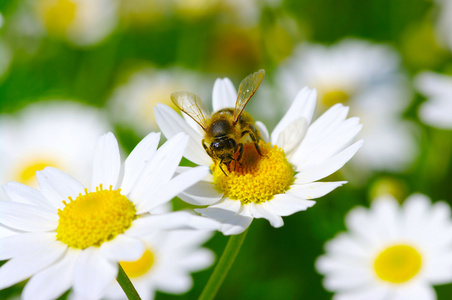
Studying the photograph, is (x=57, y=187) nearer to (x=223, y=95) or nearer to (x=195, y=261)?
(x=223, y=95)

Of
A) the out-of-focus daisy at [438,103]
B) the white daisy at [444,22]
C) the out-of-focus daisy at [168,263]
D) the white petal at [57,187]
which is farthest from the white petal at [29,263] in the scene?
the white daisy at [444,22]

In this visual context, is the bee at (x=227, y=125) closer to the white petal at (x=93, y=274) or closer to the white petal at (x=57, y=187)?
the white petal at (x=57, y=187)

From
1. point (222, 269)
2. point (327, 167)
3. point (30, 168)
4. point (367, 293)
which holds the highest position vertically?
point (327, 167)

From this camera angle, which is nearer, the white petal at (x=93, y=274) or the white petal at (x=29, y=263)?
the white petal at (x=93, y=274)

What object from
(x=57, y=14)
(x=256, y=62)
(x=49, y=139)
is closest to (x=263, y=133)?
(x=49, y=139)

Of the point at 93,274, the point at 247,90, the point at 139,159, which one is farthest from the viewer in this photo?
the point at 247,90

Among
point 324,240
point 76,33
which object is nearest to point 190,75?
point 76,33

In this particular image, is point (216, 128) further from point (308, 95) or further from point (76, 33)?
point (76, 33)
